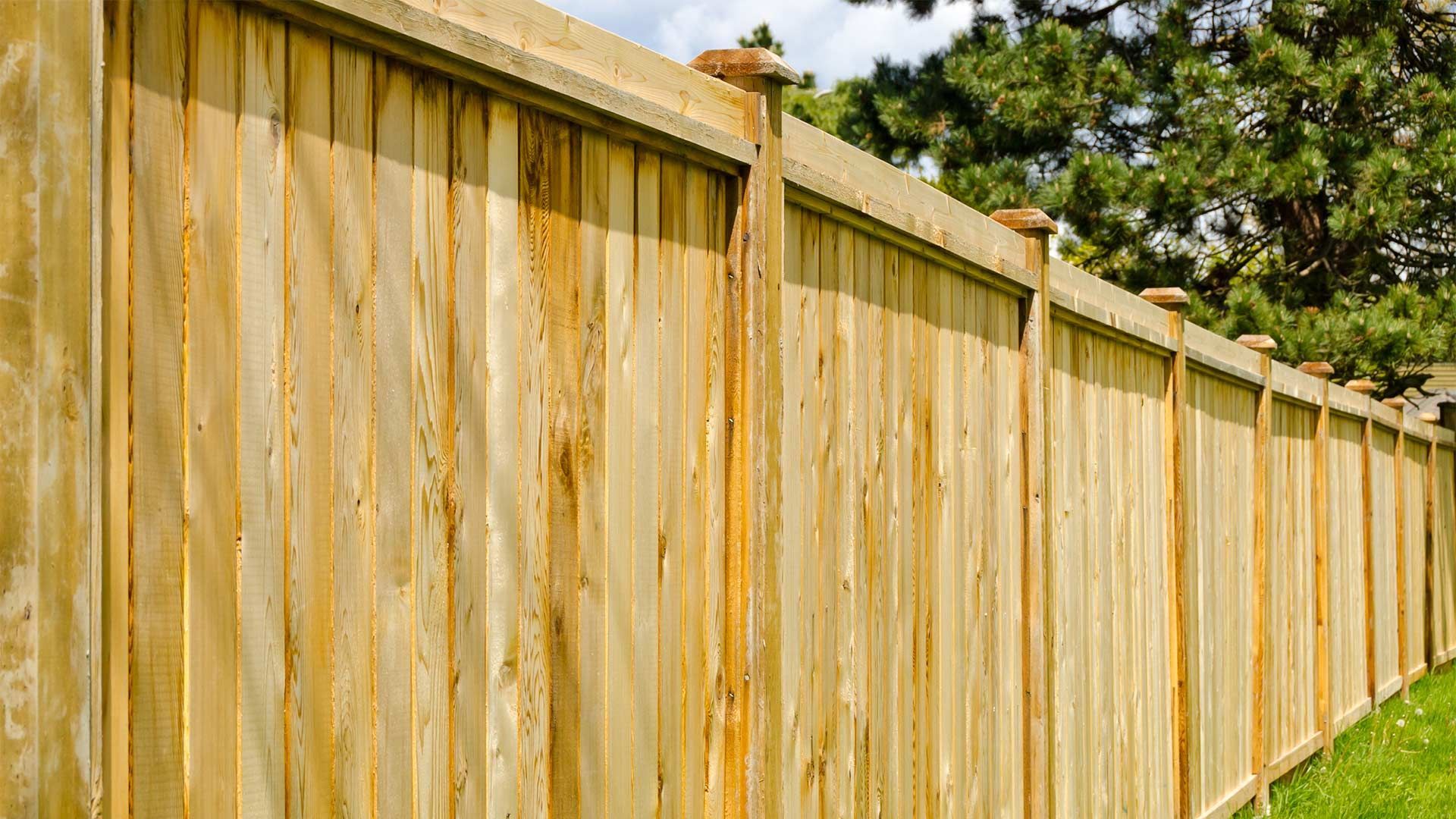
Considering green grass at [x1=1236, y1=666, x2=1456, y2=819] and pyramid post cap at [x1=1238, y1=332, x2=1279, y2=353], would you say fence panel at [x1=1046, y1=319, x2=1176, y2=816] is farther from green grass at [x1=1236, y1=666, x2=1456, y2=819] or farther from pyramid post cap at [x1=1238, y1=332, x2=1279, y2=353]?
pyramid post cap at [x1=1238, y1=332, x2=1279, y2=353]

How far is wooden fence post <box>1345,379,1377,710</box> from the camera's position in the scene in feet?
29.6

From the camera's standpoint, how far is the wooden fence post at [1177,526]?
17.4 feet

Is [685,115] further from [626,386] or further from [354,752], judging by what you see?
[354,752]

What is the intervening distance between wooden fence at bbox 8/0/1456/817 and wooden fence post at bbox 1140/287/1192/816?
1312mm

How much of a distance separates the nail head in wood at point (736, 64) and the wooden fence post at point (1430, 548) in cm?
998

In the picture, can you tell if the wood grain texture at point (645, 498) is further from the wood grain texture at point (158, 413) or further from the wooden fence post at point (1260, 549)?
the wooden fence post at point (1260, 549)

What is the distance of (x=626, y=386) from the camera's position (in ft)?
7.63

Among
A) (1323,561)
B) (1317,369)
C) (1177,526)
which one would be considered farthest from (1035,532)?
(1317,369)

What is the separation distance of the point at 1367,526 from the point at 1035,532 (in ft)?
20.0

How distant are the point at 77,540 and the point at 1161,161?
10.9 metres

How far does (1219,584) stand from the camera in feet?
19.6

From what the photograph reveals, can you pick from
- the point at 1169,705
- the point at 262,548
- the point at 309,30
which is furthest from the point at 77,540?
the point at 1169,705

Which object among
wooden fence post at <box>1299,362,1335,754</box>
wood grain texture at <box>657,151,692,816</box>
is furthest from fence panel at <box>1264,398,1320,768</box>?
wood grain texture at <box>657,151,692,816</box>

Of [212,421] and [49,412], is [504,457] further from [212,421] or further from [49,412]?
[49,412]
